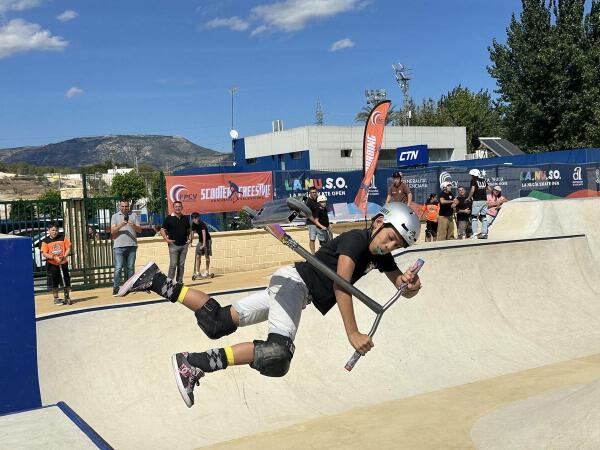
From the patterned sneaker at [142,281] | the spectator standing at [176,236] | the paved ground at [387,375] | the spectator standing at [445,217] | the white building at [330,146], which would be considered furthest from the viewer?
the white building at [330,146]

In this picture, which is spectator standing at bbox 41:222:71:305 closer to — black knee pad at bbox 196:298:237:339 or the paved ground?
the paved ground

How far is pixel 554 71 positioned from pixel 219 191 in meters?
28.3

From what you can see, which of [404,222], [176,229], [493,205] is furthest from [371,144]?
[404,222]

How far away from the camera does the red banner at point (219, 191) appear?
51.4ft

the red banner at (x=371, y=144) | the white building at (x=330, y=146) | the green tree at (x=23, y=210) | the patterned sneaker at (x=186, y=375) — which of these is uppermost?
the white building at (x=330, y=146)

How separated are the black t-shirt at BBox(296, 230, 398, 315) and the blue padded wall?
103 inches

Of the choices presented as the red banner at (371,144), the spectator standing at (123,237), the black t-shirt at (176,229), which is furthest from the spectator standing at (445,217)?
the spectator standing at (123,237)

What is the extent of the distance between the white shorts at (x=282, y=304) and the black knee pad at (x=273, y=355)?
0.08 metres

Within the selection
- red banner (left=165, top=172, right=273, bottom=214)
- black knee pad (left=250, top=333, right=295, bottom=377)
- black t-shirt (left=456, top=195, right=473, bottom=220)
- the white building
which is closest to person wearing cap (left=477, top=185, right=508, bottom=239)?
black t-shirt (left=456, top=195, right=473, bottom=220)

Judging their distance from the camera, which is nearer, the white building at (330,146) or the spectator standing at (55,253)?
the spectator standing at (55,253)

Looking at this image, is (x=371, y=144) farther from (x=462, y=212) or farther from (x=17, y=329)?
(x=17, y=329)

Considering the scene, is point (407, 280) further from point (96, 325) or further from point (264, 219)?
point (96, 325)

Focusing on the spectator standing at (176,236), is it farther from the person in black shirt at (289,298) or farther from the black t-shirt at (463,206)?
the person in black shirt at (289,298)

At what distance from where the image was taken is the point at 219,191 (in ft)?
53.9
